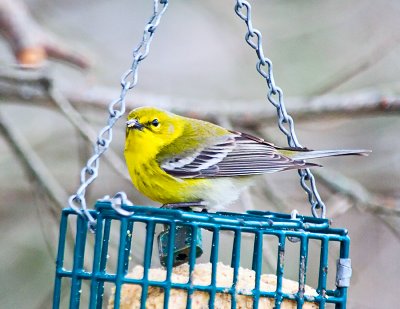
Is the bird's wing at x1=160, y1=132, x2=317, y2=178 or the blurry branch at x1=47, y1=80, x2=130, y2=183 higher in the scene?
the blurry branch at x1=47, y1=80, x2=130, y2=183

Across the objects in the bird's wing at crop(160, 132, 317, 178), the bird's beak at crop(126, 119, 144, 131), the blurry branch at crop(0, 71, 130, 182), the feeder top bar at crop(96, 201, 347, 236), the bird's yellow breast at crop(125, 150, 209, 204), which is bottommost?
the feeder top bar at crop(96, 201, 347, 236)

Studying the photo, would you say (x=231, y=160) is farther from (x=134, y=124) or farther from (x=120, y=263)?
(x=120, y=263)

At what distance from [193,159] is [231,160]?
25cm

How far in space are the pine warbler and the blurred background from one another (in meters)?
0.72

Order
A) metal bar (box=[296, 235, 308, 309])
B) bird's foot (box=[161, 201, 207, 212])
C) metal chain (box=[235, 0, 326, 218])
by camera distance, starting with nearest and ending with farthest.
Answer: metal bar (box=[296, 235, 308, 309]) → metal chain (box=[235, 0, 326, 218]) → bird's foot (box=[161, 201, 207, 212])

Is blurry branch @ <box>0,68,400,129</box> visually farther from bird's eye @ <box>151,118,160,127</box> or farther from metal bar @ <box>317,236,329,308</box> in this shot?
metal bar @ <box>317,236,329,308</box>

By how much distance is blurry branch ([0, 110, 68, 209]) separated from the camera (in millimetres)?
5648

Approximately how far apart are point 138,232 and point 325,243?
466 cm

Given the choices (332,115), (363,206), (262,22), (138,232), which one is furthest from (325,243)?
(262,22)

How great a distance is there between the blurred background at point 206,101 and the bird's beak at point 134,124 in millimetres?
774

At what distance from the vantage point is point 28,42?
6.29m

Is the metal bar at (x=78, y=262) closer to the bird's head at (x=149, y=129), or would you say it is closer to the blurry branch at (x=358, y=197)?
the bird's head at (x=149, y=129)

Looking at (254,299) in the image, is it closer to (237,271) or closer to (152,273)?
(237,271)

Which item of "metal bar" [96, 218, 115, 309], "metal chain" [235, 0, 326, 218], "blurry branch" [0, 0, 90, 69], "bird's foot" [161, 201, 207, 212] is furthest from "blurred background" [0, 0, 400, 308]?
"metal bar" [96, 218, 115, 309]
